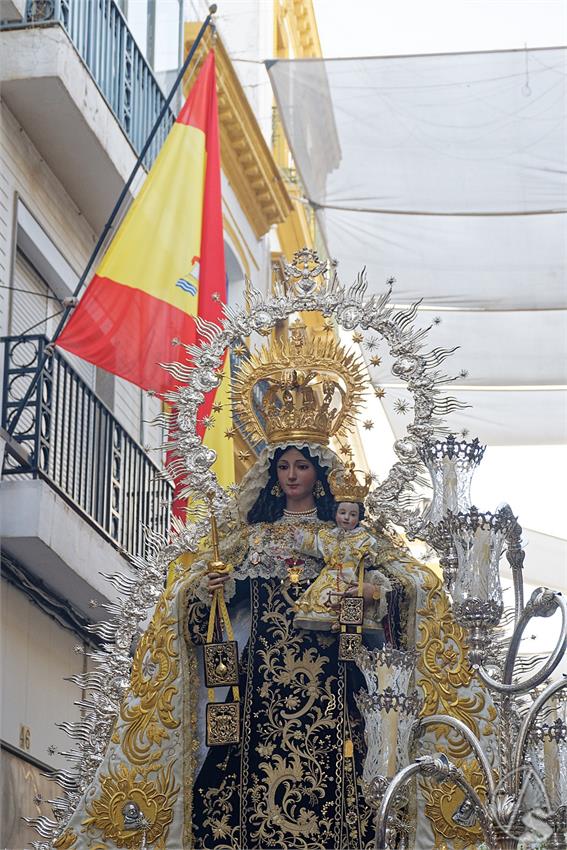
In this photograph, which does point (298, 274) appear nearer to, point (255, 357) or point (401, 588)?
point (255, 357)

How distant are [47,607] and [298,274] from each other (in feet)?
10.5

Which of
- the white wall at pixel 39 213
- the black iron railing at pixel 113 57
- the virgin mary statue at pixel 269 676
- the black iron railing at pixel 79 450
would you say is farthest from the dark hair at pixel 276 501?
the black iron railing at pixel 113 57

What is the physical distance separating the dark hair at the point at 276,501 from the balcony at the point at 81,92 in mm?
3565

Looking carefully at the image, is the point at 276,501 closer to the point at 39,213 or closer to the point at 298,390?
the point at 298,390

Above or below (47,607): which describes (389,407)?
above

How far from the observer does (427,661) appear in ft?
22.6

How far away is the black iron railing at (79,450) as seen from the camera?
941 cm

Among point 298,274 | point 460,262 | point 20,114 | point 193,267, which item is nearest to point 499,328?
point 460,262

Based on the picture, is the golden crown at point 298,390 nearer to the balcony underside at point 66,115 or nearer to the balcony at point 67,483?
the balcony at point 67,483

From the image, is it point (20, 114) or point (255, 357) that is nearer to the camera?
point (255, 357)

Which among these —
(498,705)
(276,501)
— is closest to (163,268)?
(276,501)

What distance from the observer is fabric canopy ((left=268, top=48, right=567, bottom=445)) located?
11.3 m

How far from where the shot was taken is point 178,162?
34.1ft

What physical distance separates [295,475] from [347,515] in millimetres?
317
